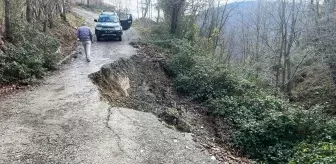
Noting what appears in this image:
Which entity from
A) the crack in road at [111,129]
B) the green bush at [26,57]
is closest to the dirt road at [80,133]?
the crack in road at [111,129]

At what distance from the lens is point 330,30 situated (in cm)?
1698

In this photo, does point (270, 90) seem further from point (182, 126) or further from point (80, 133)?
point (80, 133)

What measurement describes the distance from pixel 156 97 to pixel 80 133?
6234 millimetres

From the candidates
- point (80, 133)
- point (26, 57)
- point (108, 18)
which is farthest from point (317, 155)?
point (108, 18)

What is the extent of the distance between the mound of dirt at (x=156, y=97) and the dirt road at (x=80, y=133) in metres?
0.61

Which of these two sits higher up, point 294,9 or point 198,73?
point 294,9

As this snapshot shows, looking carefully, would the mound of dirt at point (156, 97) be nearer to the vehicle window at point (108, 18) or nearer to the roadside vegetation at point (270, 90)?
the roadside vegetation at point (270, 90)

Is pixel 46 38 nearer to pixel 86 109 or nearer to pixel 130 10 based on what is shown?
pixel 86 109

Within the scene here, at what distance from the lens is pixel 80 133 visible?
23.3 feet

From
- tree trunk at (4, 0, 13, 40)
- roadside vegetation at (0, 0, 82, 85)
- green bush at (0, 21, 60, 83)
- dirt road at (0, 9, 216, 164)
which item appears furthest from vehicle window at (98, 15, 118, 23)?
dirt road at (0, 9, 216, 164)

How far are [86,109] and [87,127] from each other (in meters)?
1.18

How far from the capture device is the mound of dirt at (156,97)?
29.3 ft

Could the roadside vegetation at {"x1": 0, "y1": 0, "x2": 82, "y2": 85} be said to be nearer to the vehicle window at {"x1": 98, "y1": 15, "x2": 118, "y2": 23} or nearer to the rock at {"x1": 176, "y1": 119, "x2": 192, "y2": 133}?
the rock at {"x1": 176, "y1": 119, "x2": 192, "y2": 133}

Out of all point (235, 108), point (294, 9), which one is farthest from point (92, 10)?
point (235, 108)
